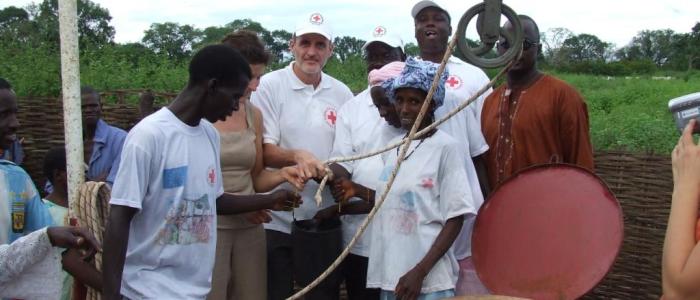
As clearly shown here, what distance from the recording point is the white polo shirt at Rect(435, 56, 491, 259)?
3256 mm

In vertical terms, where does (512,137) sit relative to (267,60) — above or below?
below

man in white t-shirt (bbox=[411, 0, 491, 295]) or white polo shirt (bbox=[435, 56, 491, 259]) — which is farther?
man in white t-shirt (bbox=[411, 0, 491, 295])

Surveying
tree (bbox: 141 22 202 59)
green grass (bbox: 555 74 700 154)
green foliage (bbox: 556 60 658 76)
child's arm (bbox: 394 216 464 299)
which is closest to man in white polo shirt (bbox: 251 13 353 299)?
child's arm (bbox: 394 216 464 299)

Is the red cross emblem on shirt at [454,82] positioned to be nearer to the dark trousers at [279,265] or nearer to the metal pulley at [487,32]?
the dark trousers at [279,265]

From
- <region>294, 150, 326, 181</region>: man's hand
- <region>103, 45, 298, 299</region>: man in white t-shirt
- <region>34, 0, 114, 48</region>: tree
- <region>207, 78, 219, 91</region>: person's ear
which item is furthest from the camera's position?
<region>34, 0, 114, 48</region>: tree

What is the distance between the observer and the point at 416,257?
120 inches

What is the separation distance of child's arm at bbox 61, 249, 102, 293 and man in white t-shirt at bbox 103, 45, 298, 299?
113mm

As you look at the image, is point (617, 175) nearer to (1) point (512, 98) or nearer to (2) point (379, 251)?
(1) point (512, 98)

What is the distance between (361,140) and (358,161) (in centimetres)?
10

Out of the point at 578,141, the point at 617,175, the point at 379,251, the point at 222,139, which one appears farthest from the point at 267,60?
the point at 617,175

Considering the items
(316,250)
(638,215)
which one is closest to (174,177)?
(316,250)

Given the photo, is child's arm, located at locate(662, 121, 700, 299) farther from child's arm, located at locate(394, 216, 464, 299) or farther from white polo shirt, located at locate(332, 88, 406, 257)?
white polo shirt, located at locate(332, 88, 406, 257)

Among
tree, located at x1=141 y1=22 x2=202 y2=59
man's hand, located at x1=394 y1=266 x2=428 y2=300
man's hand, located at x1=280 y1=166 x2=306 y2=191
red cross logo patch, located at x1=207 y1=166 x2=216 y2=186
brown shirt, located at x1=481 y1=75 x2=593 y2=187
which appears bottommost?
man's hand, located at x1=394 y1=266 x2=428 y2=300

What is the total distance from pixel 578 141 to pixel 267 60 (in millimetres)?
1597
